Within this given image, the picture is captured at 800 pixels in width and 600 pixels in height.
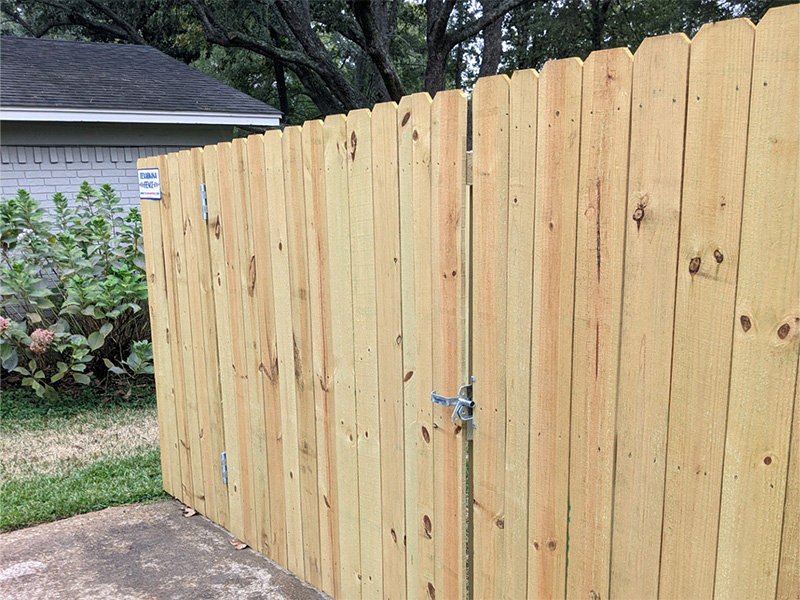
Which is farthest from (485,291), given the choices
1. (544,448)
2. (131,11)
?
(131,11)

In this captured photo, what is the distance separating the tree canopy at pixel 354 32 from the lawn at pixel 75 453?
901cm

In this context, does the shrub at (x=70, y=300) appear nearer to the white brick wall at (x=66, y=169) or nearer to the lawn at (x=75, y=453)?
the lawn at (x=75, y=453)

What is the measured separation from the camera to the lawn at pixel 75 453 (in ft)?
14.3

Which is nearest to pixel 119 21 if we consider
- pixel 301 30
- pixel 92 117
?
pixel 301 30

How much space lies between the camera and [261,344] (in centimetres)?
336

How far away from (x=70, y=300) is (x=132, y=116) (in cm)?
321

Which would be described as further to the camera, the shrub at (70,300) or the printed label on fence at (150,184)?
the shrub at (70,300)

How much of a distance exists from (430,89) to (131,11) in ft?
39.9

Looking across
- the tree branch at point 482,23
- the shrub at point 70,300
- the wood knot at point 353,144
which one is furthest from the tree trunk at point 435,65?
the wood knot at point 353,144

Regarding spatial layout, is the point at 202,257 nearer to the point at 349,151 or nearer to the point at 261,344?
the point at 261,344

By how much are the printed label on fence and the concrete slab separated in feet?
6.51

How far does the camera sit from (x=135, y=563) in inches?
142

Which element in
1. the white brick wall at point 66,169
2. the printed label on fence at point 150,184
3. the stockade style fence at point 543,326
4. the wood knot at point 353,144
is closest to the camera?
the stockade style fence at point 543,326

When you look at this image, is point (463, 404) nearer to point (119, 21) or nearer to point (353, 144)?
point (353, 144)
